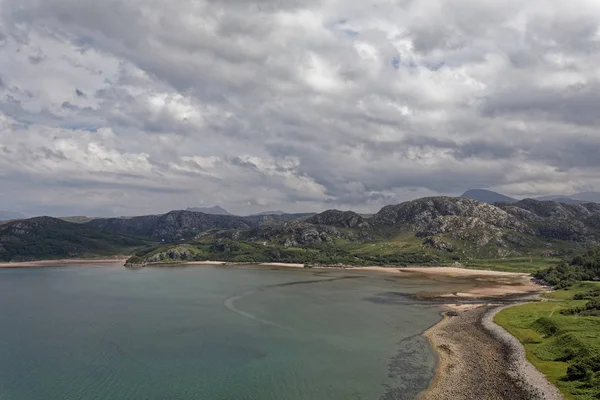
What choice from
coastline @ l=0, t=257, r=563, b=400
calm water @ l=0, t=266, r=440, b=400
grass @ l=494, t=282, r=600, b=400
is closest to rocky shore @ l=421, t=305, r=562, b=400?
coastline @ l=0, t=257, r=563, b=400

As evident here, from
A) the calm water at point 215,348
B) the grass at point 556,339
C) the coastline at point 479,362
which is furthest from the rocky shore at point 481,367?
the calm water at point 215,348

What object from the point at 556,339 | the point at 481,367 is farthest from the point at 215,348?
the point at 556,339

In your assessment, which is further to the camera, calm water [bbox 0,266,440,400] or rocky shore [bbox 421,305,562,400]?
calm water [bbox 0,266,440,400]

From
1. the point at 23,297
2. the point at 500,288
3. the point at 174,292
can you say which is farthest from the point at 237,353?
the point at 500,288

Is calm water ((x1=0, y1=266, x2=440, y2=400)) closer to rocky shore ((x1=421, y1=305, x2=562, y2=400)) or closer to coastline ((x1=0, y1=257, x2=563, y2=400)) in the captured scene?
coastline ((x1=0, y1=257, x2=563, y2=400))

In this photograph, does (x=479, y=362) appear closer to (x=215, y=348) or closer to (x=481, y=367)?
(x=481, y=367)
